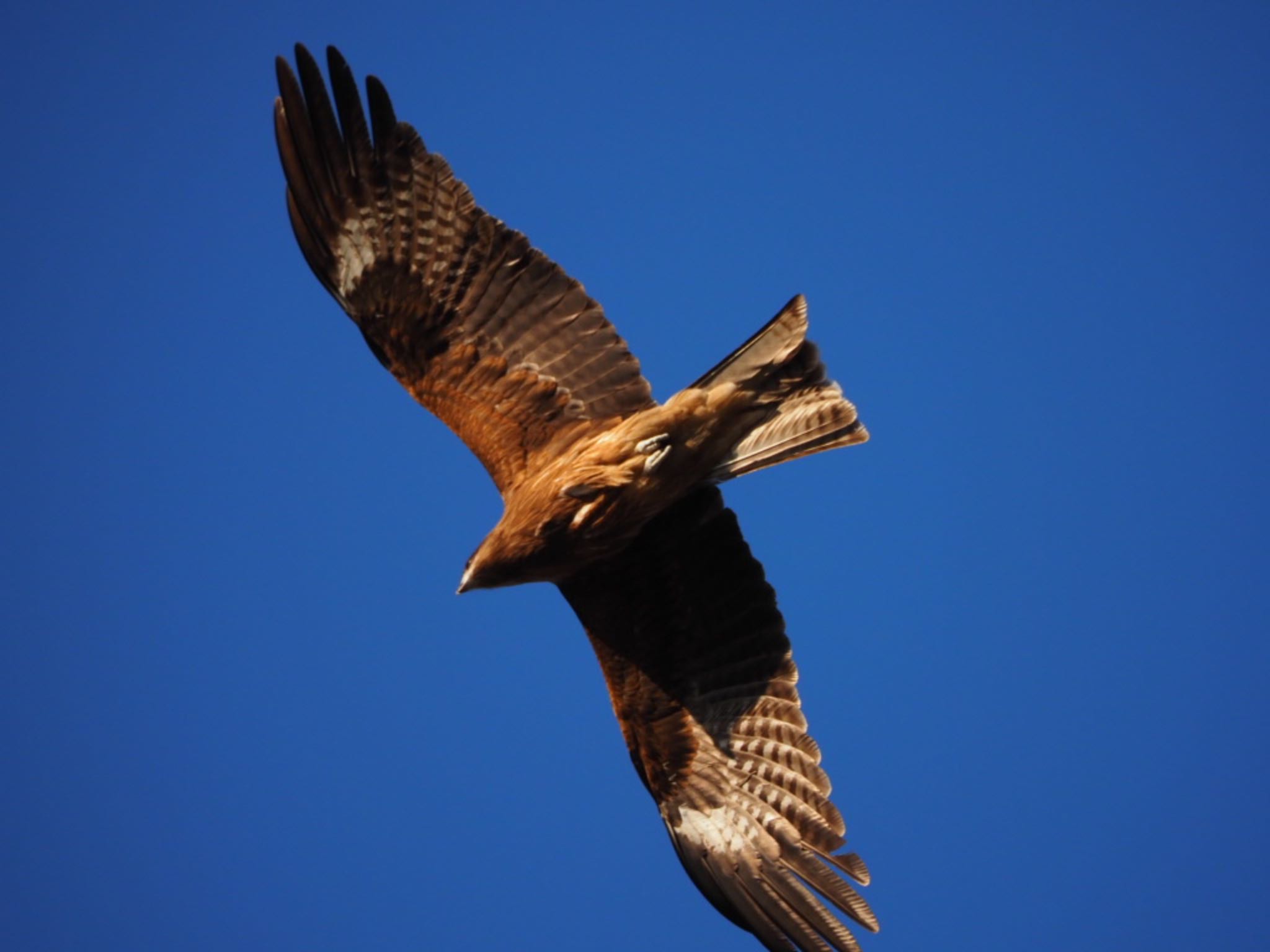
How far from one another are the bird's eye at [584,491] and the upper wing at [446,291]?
1.74 feet

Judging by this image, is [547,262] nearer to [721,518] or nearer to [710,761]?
[721,518]

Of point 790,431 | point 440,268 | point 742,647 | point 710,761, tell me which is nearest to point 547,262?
point 440,268

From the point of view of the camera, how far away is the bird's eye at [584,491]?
5090 millimetres

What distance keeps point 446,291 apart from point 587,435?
3.00ft

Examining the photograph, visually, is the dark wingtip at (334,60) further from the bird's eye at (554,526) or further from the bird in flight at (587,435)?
the bird's eye at (554,526)

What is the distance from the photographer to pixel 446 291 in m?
5.59

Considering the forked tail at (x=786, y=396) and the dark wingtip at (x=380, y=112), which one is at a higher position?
the dark wingtip at (x=380, y=112)

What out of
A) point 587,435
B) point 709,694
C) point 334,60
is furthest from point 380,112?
point 709,694

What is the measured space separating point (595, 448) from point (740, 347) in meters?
0.71

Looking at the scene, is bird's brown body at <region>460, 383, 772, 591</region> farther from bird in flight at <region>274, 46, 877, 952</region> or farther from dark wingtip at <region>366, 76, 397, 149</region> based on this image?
dark wingtip at <region>366, 76, 397, 149</region>

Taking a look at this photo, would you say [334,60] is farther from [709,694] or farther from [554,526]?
[709,694]

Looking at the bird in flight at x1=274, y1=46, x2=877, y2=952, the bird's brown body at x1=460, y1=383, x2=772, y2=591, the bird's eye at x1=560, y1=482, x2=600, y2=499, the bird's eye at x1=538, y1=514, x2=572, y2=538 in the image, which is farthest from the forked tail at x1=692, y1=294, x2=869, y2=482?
the bird's eye at x1=538, y1=514, x2=572, y2=538

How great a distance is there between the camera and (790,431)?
523 centimetres

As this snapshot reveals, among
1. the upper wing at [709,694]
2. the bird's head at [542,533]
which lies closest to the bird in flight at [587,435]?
the upper wing at [709,694]
